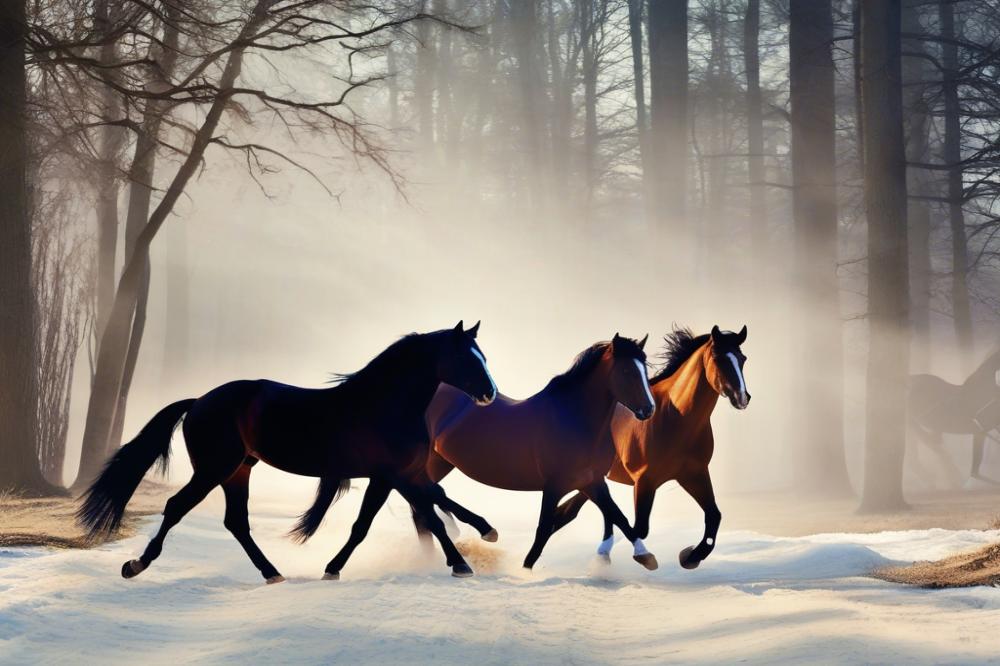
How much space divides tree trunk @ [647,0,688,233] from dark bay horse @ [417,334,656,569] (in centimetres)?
1886

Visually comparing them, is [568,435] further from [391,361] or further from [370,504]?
[370,504]

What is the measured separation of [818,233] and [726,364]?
14.1 metres

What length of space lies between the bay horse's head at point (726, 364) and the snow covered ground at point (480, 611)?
1399 mm

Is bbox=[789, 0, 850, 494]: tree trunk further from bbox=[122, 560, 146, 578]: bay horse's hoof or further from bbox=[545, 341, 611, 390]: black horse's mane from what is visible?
bbox=[122, 560, 146, 578]: bay horse's hoof

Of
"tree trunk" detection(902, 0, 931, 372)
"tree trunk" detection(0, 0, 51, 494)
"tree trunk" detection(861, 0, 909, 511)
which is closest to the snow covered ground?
"tree trunk" detection(0, 0, 51, 494)

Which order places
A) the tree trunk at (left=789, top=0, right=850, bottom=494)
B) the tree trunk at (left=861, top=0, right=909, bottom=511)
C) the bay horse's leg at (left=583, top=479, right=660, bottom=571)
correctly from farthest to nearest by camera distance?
the tree trunk at (left=789, top=0, right=850, bottom=494) < the tree trunk at (left=861, top=0, right=909, bottom=511) < the bay horse's leg at (left=583, top=479, right=660, bottom=571)

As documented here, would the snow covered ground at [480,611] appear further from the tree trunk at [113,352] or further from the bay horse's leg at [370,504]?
the tree trunk at [113,352]

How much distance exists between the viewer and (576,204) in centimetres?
3884

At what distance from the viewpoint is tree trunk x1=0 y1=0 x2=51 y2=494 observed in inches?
580

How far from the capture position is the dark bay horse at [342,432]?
26.8 feet

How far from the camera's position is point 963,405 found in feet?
83.6

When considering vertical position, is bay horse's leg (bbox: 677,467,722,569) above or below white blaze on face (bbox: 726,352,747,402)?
below

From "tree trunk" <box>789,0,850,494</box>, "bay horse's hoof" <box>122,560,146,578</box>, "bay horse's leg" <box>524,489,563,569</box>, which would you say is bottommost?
"bay horse's hoof" <box>122,560,146,578</box>

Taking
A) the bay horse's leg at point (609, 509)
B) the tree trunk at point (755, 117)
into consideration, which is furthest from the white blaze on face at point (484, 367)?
the tree trunk at point (755, 117)
